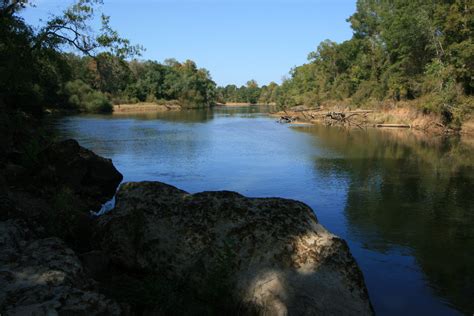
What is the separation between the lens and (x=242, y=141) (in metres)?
39.3

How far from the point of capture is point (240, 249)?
6.62 metres

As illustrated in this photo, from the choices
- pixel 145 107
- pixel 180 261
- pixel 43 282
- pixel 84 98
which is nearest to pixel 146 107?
pixel 145 107

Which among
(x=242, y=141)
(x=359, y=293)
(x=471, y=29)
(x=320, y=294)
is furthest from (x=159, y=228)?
(x=471, y=29)

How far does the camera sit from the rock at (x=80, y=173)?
14.2 metres

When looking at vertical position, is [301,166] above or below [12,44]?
below

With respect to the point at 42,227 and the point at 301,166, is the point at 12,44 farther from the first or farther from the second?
the point at 301,166

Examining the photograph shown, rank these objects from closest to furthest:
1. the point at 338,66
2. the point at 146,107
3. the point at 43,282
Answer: the point at 43,282 < the point at 338,66 < the point at 146,107

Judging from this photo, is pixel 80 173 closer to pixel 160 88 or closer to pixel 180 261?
pixel 180 261

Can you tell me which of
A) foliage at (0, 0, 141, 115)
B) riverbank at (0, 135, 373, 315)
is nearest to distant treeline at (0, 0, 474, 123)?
foliage at (0, 0, 141, 115)

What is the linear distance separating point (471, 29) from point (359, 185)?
97.6 feet

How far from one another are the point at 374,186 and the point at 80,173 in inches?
519

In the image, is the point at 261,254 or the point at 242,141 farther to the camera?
the point at 242,141

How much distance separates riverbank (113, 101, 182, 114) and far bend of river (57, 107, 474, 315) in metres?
68.4

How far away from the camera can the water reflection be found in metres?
10.4
